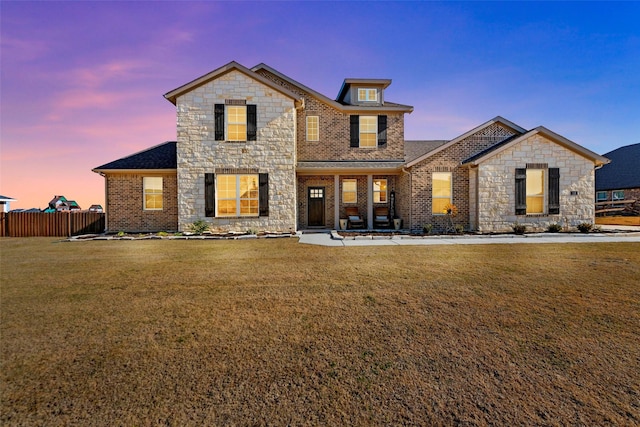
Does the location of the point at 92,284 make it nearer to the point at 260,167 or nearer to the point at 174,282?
the point at 174,282

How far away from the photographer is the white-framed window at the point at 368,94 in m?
17.1

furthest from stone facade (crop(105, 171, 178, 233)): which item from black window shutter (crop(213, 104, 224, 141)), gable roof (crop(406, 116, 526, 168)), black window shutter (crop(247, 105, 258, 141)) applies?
gable roof (crop(406, 116, 526, 168))

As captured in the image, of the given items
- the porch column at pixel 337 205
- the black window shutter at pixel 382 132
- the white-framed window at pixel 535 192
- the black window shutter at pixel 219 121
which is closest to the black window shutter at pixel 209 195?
the black window shutter at pixel 219 121

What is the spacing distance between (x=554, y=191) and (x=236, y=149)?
47.3ft

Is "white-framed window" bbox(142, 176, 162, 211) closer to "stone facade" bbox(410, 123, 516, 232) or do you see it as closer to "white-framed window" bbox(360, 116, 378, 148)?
"white-framed window" bbox(360, 116, 378, 148)

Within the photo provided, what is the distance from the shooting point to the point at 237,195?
1442 cm

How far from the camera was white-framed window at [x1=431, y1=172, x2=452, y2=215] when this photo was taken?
47.9 feet

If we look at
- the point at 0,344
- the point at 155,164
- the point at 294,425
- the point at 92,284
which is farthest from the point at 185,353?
the point at 155,164

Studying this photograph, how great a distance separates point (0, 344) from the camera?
341cm

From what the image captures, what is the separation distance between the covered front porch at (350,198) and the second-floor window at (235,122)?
3.10 meters

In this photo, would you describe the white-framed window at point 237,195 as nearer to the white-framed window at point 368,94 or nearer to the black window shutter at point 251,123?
the black window shutter at point 251,123

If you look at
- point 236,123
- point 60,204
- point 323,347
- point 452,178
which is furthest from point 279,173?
point 60,204

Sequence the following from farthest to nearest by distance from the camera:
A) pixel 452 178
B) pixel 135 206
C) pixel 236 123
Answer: pixel 135 206 < pixel 452 178 < pixel 236 123

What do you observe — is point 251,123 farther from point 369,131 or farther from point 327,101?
point 369,131
